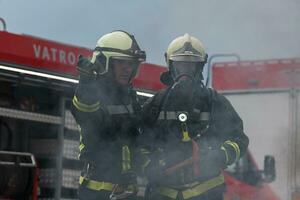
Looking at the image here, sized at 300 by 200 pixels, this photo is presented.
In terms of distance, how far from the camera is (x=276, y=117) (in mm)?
11742

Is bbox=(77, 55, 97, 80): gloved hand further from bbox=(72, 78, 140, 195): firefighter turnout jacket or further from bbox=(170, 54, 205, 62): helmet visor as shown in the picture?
bbox=(170, 54, 205, 62): helmet visor

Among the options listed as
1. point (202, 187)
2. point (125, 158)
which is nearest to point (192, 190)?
point (202, 187)

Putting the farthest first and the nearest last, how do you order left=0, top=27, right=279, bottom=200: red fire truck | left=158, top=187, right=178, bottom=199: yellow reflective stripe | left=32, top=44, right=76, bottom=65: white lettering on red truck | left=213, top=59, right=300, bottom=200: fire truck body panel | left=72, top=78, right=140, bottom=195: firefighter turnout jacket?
1. left=32, top=44, right=76, bottom=65: white lettering on red truck
2. left=0, top=27, right=279, bottom=200: red fire truck
3. left=213, top=59, right=300, bottom=200: fire truck body panel
4. left=158, top=187, right=178, bottom=199: yellow reflective stripe
5. left=72, top=78, right=140, bottom=195: firefighter turnout jacket

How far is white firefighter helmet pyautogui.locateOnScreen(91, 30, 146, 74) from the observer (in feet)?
20.7

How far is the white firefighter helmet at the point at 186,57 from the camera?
20.6ft

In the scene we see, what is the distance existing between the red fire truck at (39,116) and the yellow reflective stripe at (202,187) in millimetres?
4189

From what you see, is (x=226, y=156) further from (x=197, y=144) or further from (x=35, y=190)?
(x=35, y=190)

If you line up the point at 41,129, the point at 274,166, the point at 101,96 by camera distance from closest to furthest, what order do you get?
the point at 101,96, the point at 274,166, the point at 41,129

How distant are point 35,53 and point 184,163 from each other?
16.2ft

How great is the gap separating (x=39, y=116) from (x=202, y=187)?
4.92 meters

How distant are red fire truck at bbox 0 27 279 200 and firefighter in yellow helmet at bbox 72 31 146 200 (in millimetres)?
4131

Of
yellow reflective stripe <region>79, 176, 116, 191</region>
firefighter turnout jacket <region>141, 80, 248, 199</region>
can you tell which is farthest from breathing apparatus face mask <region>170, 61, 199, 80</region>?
yellow reflective stripe <region>79, 176, 116, 191</region>

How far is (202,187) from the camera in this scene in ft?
20.5

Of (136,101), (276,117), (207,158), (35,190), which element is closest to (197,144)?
(207,158)
